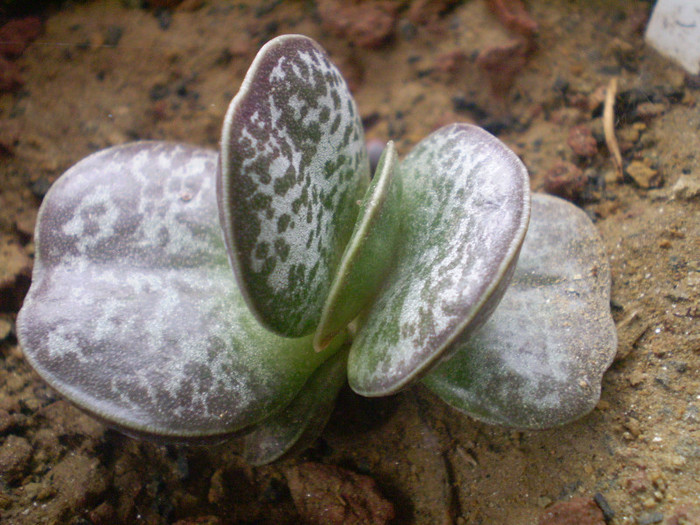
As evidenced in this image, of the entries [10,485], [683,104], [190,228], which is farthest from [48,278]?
[683,104]

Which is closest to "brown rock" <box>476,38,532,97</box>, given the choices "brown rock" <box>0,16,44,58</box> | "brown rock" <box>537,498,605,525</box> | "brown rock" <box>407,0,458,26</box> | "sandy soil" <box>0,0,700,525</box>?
"sandy soil" <box>0,0,700,525</box>

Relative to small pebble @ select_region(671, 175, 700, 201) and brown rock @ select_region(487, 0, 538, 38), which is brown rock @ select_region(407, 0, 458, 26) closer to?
brown rock @ select_region(487, 0, 538, 38)

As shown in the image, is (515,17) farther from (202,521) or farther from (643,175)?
(202,521)

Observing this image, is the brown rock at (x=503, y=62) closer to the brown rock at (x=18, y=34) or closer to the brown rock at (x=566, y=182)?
the brown rock at (x=566, y=182)

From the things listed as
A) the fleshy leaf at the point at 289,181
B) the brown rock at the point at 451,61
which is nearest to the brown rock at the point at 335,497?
the fleshy leaf at the point at 289,181

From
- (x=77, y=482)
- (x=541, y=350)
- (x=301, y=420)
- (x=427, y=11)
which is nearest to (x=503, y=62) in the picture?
(x=427, y=11)

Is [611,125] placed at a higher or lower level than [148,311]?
higher

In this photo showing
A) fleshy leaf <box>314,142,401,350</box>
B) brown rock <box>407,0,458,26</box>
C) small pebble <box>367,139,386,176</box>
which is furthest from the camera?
brown rock <box>407,0,458,26</box>

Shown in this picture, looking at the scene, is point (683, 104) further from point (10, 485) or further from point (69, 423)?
point (10, 485)
